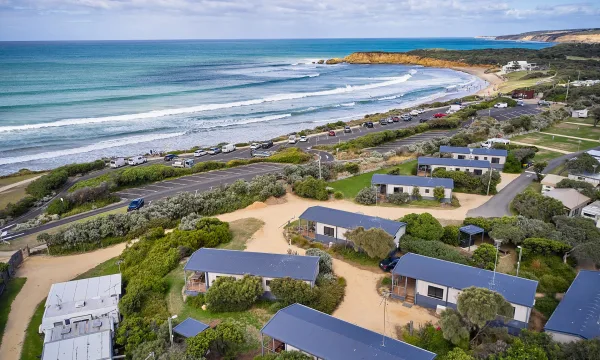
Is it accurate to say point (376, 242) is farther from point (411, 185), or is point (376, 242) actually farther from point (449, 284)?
point (411, 185)

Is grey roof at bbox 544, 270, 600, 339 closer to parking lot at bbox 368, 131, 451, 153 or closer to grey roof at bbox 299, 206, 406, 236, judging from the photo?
grey roof at bbox 299, 206, 406, 236

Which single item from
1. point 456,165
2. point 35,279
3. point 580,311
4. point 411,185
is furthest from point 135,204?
point 580,311

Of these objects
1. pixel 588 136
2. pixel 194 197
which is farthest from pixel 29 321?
pixel 588 136

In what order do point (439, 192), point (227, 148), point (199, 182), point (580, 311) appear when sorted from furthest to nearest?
point (227, 148), point (199, 182), point (439, 192), point (580, 311)

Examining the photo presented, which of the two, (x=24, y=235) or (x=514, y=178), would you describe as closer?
(x=24, y=235)

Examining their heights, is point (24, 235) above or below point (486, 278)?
below

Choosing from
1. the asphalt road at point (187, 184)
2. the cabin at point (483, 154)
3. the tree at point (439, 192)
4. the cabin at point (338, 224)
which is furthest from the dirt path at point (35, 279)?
the cabin at point (483, 154)

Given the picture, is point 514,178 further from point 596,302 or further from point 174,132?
point 174,132
